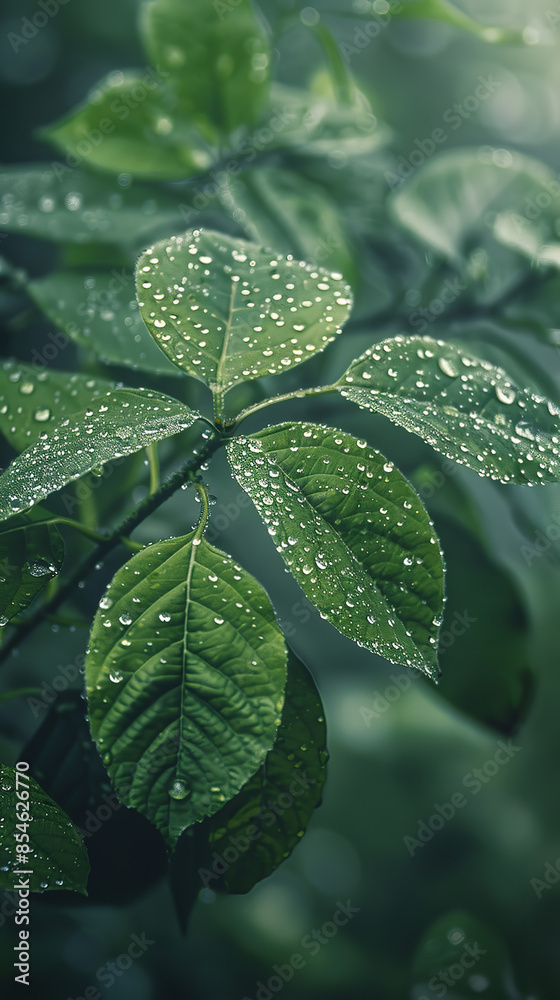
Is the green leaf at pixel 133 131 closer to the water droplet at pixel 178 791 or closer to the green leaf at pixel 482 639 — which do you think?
the green leaf at pixel 482 639

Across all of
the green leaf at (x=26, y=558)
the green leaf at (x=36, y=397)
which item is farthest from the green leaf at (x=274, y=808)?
the green leaf at (x=36, y=397)

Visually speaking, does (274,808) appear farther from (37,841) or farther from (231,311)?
(231,311)

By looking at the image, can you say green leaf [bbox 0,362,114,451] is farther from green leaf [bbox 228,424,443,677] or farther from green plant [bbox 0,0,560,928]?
green leaf [bbox 228,424,443,677]

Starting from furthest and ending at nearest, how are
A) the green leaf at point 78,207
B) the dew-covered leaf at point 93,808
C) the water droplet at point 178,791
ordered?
the green leaf at point 78,207, the dew-covered leaf at point 93,808, the water droplet at point 178,791

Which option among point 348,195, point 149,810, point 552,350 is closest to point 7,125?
point 348,195

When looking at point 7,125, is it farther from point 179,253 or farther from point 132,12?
point 179,253

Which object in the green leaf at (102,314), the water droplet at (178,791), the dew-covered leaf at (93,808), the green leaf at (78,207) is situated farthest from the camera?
the green leaf at (78,207)

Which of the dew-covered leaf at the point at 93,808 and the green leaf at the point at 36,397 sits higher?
the green leaf at the point at 36,397
